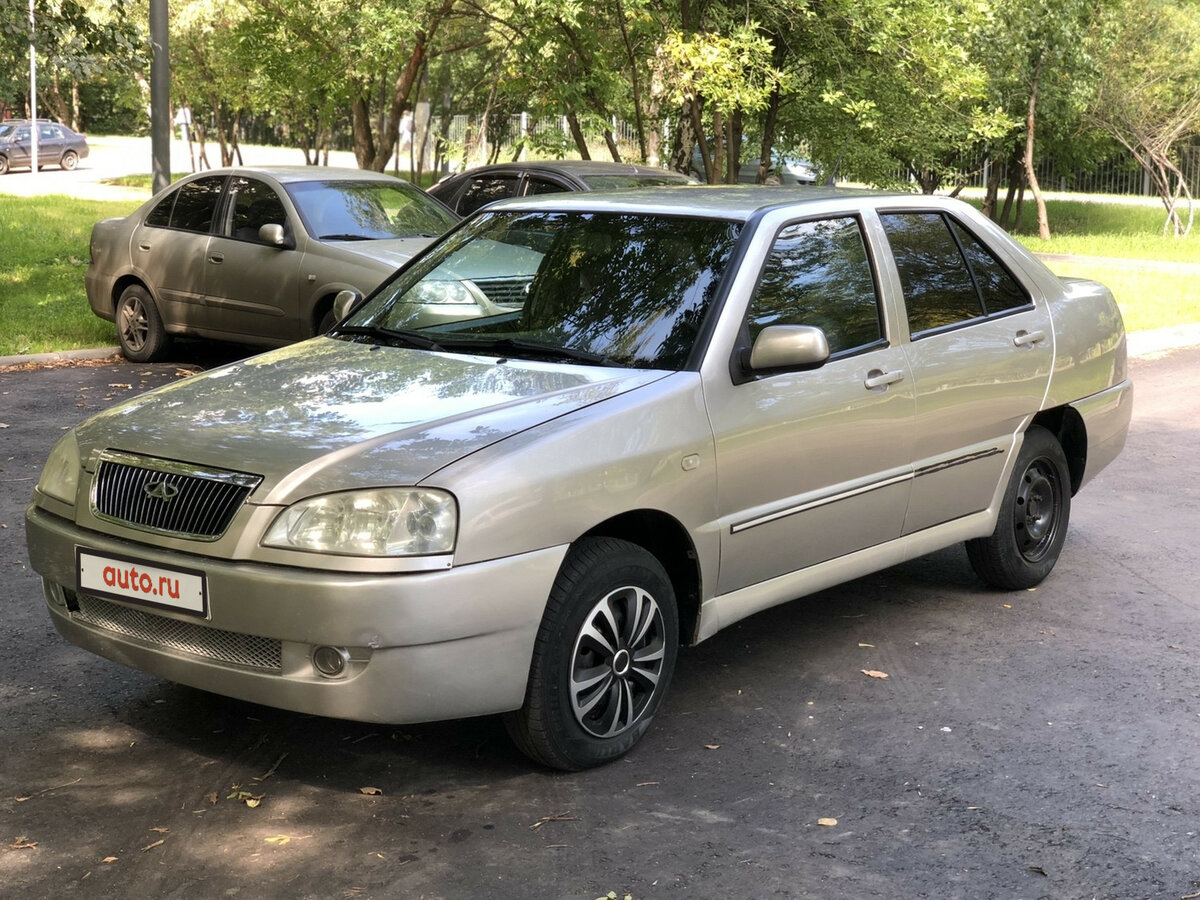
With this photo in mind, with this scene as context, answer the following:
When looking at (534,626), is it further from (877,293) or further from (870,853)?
(877,293)

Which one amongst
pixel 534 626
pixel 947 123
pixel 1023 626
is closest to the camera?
pixel 534 626

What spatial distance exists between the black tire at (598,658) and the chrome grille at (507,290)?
3.96ft

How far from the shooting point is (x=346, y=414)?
4.34 metres

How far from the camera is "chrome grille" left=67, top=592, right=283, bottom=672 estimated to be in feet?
13.2

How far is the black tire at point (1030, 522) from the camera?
6168 millimetres

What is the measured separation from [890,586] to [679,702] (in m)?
1.84

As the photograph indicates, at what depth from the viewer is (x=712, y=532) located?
15.2ft

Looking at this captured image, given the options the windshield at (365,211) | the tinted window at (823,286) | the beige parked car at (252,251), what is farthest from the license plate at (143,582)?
the windshield at (365,211)

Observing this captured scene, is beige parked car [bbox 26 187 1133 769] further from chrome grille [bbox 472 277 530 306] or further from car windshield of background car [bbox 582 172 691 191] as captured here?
car windshield of background car [bbox 582 172 691 191]

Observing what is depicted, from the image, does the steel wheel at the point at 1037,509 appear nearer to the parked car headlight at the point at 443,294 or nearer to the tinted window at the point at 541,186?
the parked car headlight at the point at 443,294

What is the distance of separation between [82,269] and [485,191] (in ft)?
21.3

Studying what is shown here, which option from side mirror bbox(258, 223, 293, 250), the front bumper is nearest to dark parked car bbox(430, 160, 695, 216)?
Answer: side mirror bbox(258, 223, 293, 250)

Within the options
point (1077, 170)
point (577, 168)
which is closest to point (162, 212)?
point (577, 168)

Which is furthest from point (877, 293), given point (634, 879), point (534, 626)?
point (634, 879)
